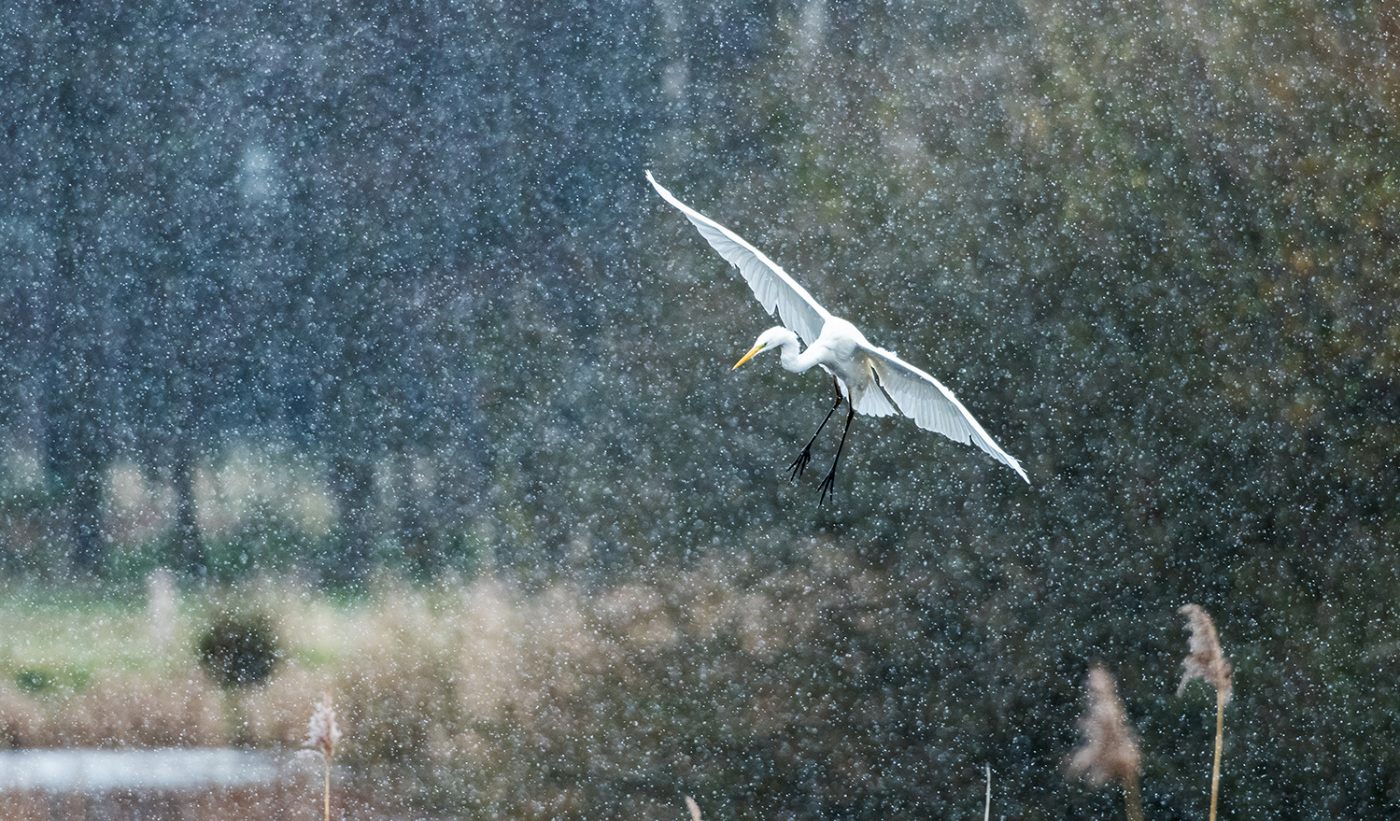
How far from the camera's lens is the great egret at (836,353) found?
50.2 inches

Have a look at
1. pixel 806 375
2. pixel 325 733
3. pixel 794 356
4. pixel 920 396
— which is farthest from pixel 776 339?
pixel 325 733

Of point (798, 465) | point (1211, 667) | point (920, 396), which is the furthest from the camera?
point (798, 465)

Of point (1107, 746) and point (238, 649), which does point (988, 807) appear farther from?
point (238, 649)

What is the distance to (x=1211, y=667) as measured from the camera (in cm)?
150

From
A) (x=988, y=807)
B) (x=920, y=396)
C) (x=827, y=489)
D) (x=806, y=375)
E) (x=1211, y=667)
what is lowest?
(x=988, y=807)

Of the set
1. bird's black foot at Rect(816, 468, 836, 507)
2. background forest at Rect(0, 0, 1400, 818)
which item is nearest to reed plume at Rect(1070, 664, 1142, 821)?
background forest at Rect(0, 0, 1400, 818)

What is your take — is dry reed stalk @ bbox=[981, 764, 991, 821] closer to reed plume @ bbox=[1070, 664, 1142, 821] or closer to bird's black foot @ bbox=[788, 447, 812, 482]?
reed plume @ bbox=[1070, 664, 1142, 821]

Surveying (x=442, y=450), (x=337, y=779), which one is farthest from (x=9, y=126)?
(x=337, y=779)

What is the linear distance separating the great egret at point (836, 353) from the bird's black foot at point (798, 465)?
230 mm

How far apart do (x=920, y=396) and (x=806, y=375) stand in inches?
13.2

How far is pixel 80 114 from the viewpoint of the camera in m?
1.66

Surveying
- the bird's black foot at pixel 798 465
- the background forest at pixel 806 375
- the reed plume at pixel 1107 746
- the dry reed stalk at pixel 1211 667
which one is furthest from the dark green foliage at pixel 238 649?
the dry reed stalk at pixel 1211 667

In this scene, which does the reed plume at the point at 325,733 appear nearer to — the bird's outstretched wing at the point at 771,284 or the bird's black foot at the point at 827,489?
the bird's black foot at the point at 827,489

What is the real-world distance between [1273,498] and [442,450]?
1.17 meters
